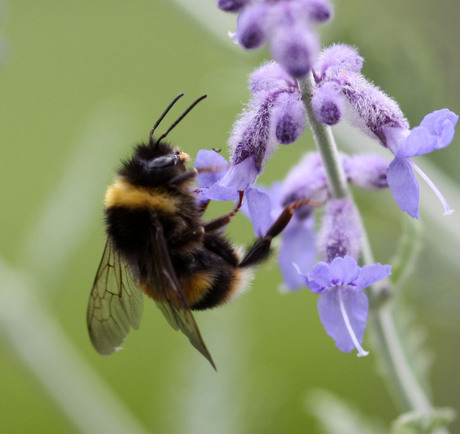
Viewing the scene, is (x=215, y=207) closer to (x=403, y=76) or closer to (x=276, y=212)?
(x=403, y=76)

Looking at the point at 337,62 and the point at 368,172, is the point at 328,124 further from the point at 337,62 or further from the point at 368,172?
the point at 368,172

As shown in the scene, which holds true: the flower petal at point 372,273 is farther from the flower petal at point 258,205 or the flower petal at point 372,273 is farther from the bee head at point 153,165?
the bee head at point 153,165

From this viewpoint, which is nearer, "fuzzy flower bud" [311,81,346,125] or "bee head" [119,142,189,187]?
"fuzzy flower bud" [311,81,346,125]

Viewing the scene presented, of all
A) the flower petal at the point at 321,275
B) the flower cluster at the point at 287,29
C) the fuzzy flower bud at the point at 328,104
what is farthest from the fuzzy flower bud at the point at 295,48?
the flower petal at the point at 321,275

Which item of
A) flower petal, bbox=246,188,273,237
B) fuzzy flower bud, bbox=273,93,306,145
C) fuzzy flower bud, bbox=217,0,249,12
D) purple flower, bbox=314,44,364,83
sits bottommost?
flower petal, bbox=246,188,273,237

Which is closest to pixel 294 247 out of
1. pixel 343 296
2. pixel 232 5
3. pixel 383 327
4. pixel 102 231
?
pixel 383 327

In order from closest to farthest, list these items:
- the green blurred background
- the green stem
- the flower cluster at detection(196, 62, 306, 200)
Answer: the flower cluster at detection(196, 62, 306, 200)
the green stem
the green blurred background

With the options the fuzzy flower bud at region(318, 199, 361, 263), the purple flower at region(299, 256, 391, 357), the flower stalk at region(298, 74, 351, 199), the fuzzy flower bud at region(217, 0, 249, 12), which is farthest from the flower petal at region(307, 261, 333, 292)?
the fuzzy flower bud at region(217, 0, 249, 12)

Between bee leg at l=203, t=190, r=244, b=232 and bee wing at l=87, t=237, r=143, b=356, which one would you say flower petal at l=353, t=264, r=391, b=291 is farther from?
bee wing at l=87, t=237, r=143, b=356
